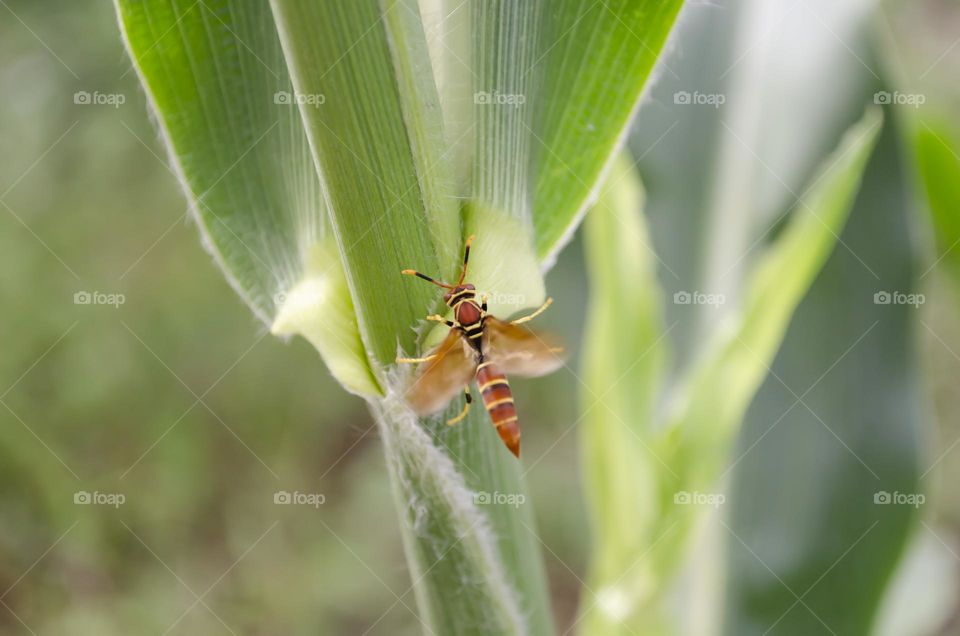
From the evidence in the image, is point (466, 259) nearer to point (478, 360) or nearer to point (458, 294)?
point (458, 294)

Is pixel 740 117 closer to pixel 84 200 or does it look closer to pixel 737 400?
pixel 737 400

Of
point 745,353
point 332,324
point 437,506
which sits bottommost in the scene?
point 437,506

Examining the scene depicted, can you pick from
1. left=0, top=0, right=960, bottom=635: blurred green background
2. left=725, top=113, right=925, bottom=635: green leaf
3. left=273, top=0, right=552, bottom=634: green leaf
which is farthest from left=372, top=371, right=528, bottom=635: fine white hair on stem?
left=0, top=0, right=960, bottom=635: blurred green background

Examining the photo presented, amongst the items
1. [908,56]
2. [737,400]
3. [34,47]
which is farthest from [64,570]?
[908,56]

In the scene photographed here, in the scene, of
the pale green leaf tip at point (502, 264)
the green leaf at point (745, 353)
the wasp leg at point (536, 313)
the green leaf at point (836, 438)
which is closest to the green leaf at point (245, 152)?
the pale green leaf tip at point (502, 264)

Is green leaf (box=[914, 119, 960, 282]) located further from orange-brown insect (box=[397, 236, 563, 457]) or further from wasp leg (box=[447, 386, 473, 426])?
wasp leg (box=[447, 386, 473, 426])

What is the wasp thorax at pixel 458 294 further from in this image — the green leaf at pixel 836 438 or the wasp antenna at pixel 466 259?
the green leaf at pixel 836 438

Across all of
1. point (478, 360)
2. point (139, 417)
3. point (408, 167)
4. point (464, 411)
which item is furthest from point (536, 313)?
point (139, 417)
